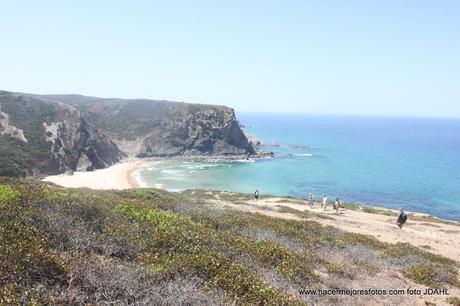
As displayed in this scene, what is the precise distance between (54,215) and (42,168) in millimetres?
57672

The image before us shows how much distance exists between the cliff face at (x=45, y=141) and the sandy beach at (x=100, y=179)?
282cm

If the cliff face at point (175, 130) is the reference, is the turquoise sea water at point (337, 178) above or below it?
below

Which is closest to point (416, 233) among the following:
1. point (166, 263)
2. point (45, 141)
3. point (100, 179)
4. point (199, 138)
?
point (166, 263)

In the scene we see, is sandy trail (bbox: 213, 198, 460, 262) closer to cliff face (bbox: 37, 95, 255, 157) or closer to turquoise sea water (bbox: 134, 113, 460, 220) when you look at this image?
turquoise sea water (bbox: 134, 113, 460, 220)

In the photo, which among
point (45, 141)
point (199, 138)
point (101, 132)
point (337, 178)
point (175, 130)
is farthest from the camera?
point (199, 138)

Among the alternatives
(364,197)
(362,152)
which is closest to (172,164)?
(364,197)

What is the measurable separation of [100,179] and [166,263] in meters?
58.9

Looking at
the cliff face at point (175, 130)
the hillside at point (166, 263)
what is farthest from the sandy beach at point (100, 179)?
the hillside at point (166, 263)

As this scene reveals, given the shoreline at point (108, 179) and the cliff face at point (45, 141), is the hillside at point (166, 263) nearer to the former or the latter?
the shoreline at point (108, 179)

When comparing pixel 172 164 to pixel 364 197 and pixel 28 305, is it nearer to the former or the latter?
pixel 364 197

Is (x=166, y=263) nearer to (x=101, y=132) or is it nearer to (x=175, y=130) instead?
(x=101, y=132)

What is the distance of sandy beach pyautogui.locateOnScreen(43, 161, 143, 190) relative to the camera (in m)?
56.3

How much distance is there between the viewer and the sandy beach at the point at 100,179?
56.3 meters

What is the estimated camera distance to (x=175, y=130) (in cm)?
10388
